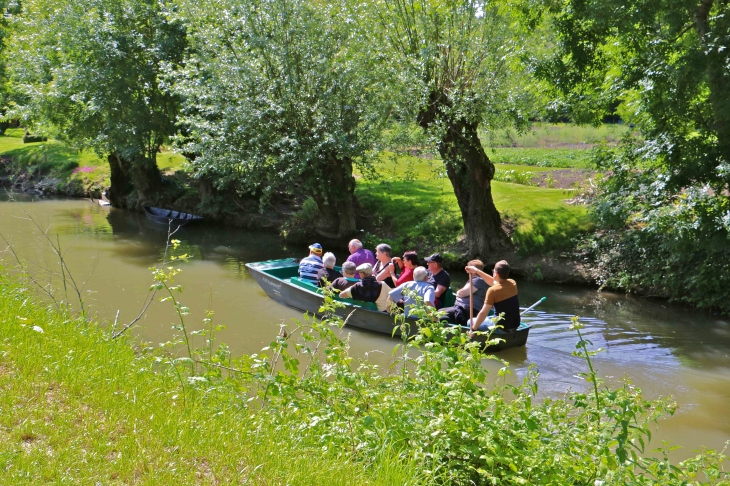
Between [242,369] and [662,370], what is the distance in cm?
740

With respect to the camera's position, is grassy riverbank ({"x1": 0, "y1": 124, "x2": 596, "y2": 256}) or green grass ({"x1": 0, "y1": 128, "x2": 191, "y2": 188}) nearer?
grassy riverbank ({"x1": 0, "y1": 124, "x2": 596, "y2": 256})

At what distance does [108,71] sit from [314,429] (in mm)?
20283

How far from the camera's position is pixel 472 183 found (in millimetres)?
16484

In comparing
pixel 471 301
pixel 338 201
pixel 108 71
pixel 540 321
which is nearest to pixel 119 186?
pixel 108 71

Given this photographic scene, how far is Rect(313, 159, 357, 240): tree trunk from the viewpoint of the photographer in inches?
723

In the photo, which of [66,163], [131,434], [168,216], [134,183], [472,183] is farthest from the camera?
[66,163]

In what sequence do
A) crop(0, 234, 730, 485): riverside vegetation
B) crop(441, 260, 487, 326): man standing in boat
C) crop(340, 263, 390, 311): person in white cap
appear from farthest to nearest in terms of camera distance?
crop(340, 263, 390, 311): person in white cap < crop(441, 260, 487, 326): man standing in boat < crop(0, 234, 730, 485): riverside vegetation

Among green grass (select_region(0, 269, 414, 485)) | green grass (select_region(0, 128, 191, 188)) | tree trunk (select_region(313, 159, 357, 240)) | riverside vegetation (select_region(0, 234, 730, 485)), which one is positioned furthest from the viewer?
green grass (select_region(0, 128, 191, 188))

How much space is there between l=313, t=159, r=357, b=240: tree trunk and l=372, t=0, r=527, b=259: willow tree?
327 centimetres

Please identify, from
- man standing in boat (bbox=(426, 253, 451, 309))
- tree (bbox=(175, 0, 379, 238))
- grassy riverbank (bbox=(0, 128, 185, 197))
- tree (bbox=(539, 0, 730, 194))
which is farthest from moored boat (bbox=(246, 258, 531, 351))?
grassy riverbank (bbox=(0, 128, 185, 197))

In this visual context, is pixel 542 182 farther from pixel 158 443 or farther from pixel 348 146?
pixel 158 443

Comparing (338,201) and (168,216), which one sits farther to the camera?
(168,216)

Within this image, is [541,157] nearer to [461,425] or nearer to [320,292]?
[320,292]

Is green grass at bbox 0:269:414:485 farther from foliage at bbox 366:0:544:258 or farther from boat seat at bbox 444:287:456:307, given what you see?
foliage at bbox 366:0:544:258
